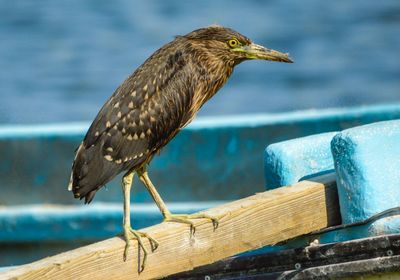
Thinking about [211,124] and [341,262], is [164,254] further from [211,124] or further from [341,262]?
[211,124]

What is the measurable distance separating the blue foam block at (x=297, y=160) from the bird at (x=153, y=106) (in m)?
0.40

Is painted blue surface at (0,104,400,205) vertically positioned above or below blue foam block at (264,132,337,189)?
above

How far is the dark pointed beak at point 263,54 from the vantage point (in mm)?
5289

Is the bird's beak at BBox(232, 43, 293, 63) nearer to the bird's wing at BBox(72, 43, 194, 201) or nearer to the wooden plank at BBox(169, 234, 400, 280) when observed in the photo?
the bird's wing at BBox(72, 43, 194, 201)

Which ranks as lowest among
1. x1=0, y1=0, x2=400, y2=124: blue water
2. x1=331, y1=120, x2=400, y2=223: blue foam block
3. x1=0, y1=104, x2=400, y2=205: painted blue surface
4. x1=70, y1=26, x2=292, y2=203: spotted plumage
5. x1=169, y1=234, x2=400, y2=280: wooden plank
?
x1=169, y1=234, x2=400, y2=280: wooden plank

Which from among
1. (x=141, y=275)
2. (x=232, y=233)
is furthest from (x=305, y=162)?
(x=141, y=275)

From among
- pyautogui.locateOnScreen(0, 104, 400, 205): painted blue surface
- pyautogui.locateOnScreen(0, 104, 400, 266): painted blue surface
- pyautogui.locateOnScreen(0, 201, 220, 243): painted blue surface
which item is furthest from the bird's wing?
pyautogui.locateOnScreen(0, 104, 400, 205): painted blue surface

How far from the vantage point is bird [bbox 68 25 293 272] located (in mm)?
5090

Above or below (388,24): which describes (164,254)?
below

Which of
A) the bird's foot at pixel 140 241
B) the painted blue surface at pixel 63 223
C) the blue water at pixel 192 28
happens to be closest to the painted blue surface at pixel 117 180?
the painted blue surface at pixel 63 223

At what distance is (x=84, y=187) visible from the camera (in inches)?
197

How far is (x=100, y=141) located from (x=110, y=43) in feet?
61.0

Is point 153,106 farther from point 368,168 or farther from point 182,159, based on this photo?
point 182,159

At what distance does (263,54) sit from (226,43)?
0.67ft
